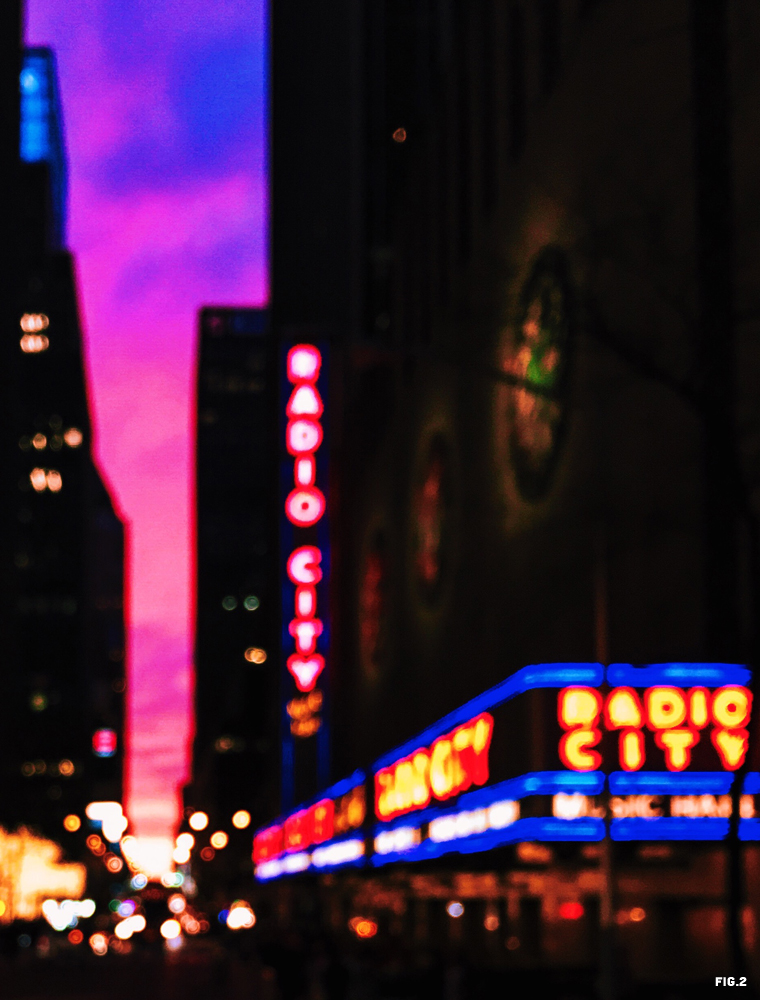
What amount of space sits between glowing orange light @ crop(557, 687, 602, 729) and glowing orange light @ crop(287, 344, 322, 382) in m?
33.6

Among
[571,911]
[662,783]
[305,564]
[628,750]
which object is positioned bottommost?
[571,911]

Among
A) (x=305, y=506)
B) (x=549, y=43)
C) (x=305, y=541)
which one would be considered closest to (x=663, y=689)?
(x=549, y=43)

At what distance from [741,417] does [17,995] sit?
1095 inches

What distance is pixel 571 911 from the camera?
3362 centimetres

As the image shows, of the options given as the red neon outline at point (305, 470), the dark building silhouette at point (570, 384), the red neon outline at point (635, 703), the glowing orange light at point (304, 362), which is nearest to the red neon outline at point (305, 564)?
the red neon outline at point (305, 470)

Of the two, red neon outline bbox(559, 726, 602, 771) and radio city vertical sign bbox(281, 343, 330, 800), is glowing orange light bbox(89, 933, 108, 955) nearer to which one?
radio city vertical sign bbox(281, 343, 330, 800)

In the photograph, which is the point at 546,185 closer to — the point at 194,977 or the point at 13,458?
the point at 194,977

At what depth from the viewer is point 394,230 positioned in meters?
57.6

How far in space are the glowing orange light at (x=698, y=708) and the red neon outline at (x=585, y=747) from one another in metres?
1.32

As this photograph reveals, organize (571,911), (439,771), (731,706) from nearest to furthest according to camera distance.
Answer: (731,706)
(439,771)
(571,911)

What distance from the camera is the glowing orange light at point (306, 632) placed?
208 ft

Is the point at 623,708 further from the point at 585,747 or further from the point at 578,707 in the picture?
the point at 585,747

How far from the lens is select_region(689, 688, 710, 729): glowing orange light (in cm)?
2253

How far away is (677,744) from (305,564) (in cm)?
3982
